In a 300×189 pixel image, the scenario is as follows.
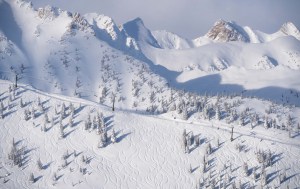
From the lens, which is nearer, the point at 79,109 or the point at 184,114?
the point at 79,109

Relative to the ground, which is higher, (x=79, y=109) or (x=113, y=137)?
(x=79, y=109)

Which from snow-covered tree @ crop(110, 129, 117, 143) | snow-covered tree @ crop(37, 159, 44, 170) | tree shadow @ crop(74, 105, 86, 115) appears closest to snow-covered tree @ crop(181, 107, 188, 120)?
snow-covered tree @ crop(110, 129, 117, 143)

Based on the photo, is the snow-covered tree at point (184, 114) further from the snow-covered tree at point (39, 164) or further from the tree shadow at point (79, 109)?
the snow-covered tree at point (39, 164)

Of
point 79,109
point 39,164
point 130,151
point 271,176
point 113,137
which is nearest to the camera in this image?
point 271,176

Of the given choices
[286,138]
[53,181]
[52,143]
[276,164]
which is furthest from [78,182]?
[286,138]

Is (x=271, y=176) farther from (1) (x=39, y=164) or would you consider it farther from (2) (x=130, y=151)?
(1) (x=39, y=164)

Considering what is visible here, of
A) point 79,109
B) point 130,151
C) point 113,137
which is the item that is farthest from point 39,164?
point 79,109

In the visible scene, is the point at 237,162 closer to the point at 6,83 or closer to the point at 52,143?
the point at 52,143

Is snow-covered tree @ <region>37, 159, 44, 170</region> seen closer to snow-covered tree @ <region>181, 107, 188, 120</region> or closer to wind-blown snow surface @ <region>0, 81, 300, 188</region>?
wind-blown snow surface @ <region>0, 81, 300, 188</region>

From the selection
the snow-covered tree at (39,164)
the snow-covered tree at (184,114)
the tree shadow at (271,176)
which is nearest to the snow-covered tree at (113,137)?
the snow-covered tree at (39,164)

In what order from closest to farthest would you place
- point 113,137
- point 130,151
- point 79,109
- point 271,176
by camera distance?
point 271,176 < point 130,151 < point 113,137 < point 79,109
